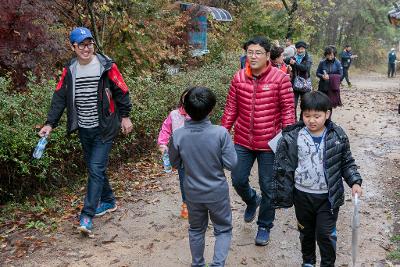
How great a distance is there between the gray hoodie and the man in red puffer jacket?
913 mm

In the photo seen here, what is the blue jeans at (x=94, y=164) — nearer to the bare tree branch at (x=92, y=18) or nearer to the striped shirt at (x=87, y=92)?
the striped shirt at (x=87, y=92)

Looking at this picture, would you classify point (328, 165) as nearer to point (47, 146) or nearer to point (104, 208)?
point (104, 208)

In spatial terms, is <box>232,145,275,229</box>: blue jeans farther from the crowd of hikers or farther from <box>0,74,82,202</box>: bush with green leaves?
<box>0,74,82,202</box>: bush with green leaves

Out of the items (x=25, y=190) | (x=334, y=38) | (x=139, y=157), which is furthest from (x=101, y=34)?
(x=334, y=38)

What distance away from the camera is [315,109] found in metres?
3.39

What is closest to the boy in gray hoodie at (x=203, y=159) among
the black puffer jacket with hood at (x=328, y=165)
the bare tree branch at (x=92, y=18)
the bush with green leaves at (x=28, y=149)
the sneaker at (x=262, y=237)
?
the black puffer jacket with hood at (x=328, y=165)

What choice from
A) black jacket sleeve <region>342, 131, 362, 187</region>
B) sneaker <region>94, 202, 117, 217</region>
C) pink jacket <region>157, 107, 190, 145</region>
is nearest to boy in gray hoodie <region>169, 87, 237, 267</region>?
black jacket sleeve <region>342, 131, 362, 187</region>

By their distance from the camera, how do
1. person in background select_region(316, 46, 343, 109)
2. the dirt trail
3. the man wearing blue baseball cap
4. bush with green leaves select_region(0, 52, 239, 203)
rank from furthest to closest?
1. person in background select_region(316, 46, 343, 109)
2. bush with green leaves select_region(0, 52, 239, 203)
3. the man wearing blue baseball cap
4. the dirt trail

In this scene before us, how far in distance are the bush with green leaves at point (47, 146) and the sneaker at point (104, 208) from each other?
28.9 inches

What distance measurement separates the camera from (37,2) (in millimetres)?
7289

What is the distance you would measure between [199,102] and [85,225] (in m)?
2.15

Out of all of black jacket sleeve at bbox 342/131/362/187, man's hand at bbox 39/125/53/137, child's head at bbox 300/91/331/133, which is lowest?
man's hand at bbox 39/125/53/137

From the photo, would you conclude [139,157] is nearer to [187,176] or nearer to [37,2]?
[37,2]

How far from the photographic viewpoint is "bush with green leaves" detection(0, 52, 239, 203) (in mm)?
5027
